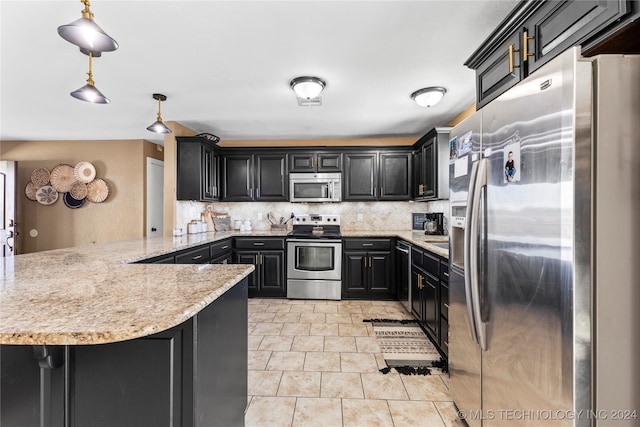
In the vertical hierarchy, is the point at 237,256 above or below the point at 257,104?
below

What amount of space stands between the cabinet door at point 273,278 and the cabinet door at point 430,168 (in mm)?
2141

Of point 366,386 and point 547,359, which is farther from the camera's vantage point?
point 366,386

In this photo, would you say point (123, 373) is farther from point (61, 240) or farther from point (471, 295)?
point (61, 240)

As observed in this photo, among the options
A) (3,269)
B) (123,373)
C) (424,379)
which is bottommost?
(424,379)

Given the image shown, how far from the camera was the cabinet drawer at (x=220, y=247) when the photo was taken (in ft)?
11.4

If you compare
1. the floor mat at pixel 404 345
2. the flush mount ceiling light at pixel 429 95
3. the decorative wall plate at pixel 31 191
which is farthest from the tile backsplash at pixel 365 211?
the decorative wall plate at pixel 31 191

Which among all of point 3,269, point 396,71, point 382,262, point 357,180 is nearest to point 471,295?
point 396,71

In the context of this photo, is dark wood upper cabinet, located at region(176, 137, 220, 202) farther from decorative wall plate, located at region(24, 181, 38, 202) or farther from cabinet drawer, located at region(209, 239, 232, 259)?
decorative wall plate, located at region(24, 181, 38, 202)

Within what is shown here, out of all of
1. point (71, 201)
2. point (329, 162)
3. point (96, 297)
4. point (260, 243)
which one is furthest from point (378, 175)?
point (71, 201)

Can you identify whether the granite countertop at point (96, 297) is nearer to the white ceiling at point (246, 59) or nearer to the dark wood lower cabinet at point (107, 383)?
the dark wood lower cabinet at point (107, 383)

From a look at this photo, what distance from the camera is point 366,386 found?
81.0 inches

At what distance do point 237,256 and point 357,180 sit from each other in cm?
208

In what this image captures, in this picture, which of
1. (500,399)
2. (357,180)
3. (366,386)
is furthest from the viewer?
(357,180)

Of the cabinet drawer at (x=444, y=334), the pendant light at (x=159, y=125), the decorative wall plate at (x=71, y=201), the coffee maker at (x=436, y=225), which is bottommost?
the cabinet drawer at (x=444, y=334)
